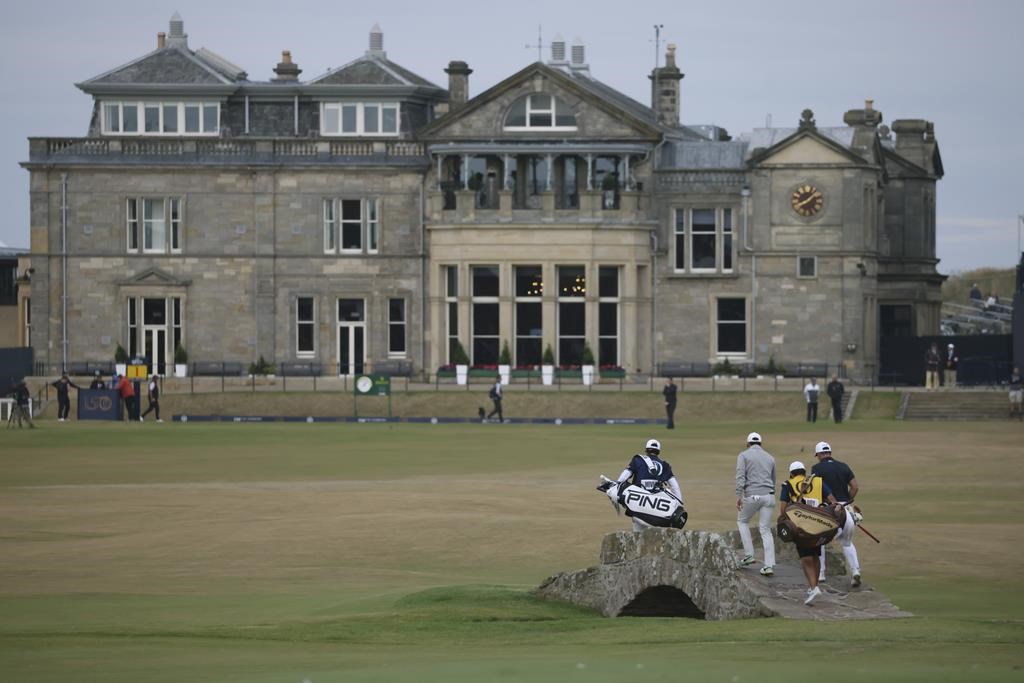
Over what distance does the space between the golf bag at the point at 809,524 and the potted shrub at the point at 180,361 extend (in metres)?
57.7

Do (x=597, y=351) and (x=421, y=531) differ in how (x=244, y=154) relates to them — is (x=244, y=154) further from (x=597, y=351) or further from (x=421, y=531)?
(x=421, y=531)

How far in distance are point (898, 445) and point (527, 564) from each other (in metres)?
26.3

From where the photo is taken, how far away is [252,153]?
7944 centimetres

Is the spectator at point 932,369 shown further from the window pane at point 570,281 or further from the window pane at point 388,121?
the window pane at point 388,121

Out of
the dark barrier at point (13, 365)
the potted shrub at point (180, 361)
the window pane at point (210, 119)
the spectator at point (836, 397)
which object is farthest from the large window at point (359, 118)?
the spectator at point (836, 397)

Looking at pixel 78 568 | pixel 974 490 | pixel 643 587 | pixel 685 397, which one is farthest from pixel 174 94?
pixel 643 587

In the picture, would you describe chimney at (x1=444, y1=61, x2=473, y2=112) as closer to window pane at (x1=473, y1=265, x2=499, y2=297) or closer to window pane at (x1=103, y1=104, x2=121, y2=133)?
window pane at (x1=473, y1=265, x2=499, y2=297)

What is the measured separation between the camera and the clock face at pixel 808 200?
7769 cm

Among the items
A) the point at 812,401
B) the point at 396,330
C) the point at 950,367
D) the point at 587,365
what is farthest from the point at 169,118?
the point at 950,367

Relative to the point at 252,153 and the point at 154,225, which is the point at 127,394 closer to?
the point at 154,225

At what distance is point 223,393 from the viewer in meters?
73.2

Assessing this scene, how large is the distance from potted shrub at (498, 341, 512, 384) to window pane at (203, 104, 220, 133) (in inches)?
592

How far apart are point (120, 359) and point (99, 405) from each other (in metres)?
8.57

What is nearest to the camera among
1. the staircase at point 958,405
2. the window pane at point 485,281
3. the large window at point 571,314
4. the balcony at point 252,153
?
the staircase at point 958,405
